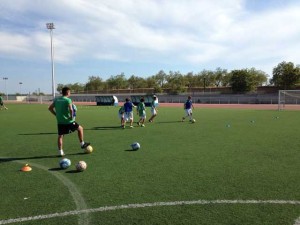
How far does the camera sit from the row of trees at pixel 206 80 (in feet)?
214

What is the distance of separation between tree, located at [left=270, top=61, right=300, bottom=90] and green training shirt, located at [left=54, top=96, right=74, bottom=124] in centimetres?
6366

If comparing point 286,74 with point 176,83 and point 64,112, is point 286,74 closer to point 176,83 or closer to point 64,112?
point 176,83

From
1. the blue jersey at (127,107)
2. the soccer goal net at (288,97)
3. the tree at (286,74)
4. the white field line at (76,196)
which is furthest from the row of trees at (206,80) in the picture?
the white field line at (76,196)

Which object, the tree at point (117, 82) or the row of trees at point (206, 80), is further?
the tree at point (117, 82)

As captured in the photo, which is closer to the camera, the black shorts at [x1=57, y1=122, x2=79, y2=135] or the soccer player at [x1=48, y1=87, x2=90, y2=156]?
the soccer player at [x1=48, y1=87, x2=90, y2=156]

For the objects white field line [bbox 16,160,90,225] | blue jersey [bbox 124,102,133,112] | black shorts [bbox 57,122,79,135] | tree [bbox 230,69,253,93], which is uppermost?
tree [bbox 230,69,253,93]

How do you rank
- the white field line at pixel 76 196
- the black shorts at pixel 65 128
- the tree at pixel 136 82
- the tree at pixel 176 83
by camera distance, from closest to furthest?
the white field line at pixel 76 196, the black shorts at pixel 65 128, the tree at pixel 176 83, the tree at pixel 136 82

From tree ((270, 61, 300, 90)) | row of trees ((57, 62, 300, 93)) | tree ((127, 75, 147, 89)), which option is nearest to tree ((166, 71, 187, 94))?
row of trees ((57, 62, 300, 93))

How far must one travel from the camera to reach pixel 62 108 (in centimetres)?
811

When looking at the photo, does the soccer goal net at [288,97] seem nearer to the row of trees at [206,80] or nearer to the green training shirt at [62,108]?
A: the row of trees at [206,80]

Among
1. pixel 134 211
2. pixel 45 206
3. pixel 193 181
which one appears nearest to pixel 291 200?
pixel 193 181

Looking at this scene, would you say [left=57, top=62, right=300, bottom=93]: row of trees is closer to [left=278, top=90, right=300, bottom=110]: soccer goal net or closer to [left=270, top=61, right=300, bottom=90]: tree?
[left=270, top=61, right=300, bottom=90]: tree

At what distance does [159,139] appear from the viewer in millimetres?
11344

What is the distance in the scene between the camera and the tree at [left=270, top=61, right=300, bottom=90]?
63.2m
